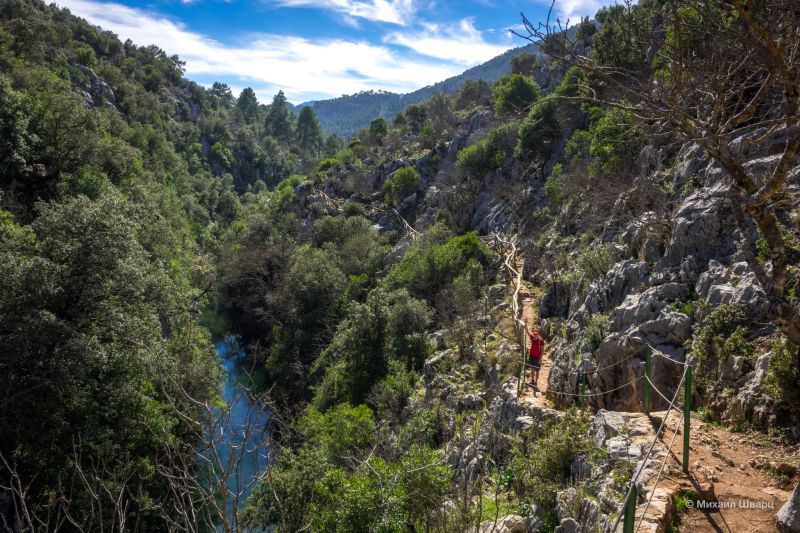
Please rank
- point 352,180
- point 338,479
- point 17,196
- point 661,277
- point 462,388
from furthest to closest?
point 352,180
point 17,196
point 462,388
point 338,479
point 661,277

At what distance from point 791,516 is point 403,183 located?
4411 centimetres

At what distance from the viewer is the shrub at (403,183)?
48031 mm

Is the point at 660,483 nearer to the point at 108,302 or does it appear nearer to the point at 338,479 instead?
the point at 338,479

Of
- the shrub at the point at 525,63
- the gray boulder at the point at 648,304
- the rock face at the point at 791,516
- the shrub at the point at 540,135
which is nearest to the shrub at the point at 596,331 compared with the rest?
the gray boulder at the point at 648,304

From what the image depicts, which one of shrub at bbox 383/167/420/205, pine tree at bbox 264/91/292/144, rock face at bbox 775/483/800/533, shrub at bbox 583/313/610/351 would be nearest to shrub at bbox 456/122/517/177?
shrub at bbox 383/167/420/205

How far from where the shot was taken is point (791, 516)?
5.83 metres

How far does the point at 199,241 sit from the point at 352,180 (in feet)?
61.3

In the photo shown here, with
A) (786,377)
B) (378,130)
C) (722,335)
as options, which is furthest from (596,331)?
(378,130)

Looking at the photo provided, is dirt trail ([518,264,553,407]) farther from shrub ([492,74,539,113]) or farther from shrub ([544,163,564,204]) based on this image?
shrub ([492,74,539,113])

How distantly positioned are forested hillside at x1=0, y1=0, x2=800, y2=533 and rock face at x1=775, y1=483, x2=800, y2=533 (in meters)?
0.07

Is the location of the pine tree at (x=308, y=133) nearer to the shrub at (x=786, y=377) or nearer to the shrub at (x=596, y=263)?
the shrub at (x=596, y=263)

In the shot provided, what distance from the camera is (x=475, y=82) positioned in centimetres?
6656

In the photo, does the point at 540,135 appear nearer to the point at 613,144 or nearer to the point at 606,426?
the point at 613,144

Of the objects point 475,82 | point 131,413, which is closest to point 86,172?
point 131,413
